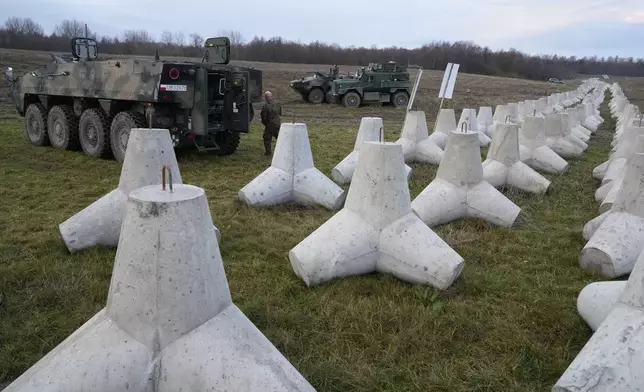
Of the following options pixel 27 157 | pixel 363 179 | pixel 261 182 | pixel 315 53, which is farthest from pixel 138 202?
pixel 315 53

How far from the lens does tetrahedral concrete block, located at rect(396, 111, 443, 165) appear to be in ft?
28.9

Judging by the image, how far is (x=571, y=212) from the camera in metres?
6.23

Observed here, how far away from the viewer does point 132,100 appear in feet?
26.3

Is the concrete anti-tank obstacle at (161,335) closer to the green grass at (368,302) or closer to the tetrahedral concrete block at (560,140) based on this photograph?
the green grass at (368,302)

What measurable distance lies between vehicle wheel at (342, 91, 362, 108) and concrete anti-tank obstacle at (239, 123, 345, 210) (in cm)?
1446

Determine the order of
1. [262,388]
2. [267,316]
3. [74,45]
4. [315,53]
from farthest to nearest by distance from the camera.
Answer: [315,53] < [74,45] < [267,316] < [262,388]

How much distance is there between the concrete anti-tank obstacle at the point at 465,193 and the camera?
5.41 m

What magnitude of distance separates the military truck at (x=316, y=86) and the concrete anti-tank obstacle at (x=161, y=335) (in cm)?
1917

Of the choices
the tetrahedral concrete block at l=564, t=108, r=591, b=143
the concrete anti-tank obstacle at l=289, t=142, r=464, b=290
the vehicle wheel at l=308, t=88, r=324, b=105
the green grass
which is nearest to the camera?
the green grass

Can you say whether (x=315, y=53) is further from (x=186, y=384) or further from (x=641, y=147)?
(x=186, y=384)

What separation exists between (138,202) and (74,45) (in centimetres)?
876

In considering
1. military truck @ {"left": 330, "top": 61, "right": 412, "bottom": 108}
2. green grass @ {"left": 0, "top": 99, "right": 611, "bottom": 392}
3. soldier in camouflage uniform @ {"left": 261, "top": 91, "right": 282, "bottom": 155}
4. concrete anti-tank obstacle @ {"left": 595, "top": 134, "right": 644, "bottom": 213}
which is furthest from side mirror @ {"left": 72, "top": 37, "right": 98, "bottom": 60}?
military truck @ {"left": 330, "top": 61, "right": 412, "bottom": 108}

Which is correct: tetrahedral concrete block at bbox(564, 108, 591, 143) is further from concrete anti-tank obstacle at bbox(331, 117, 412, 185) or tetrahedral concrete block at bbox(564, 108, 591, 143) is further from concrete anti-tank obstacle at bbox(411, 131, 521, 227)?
concrete anti-tank obstacle at bbox(411, 131, 521, 227)

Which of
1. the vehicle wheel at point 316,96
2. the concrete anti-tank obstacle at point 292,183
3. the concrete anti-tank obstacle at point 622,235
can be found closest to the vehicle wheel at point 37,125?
the concrete anti-tank obstacle at point 292,183
